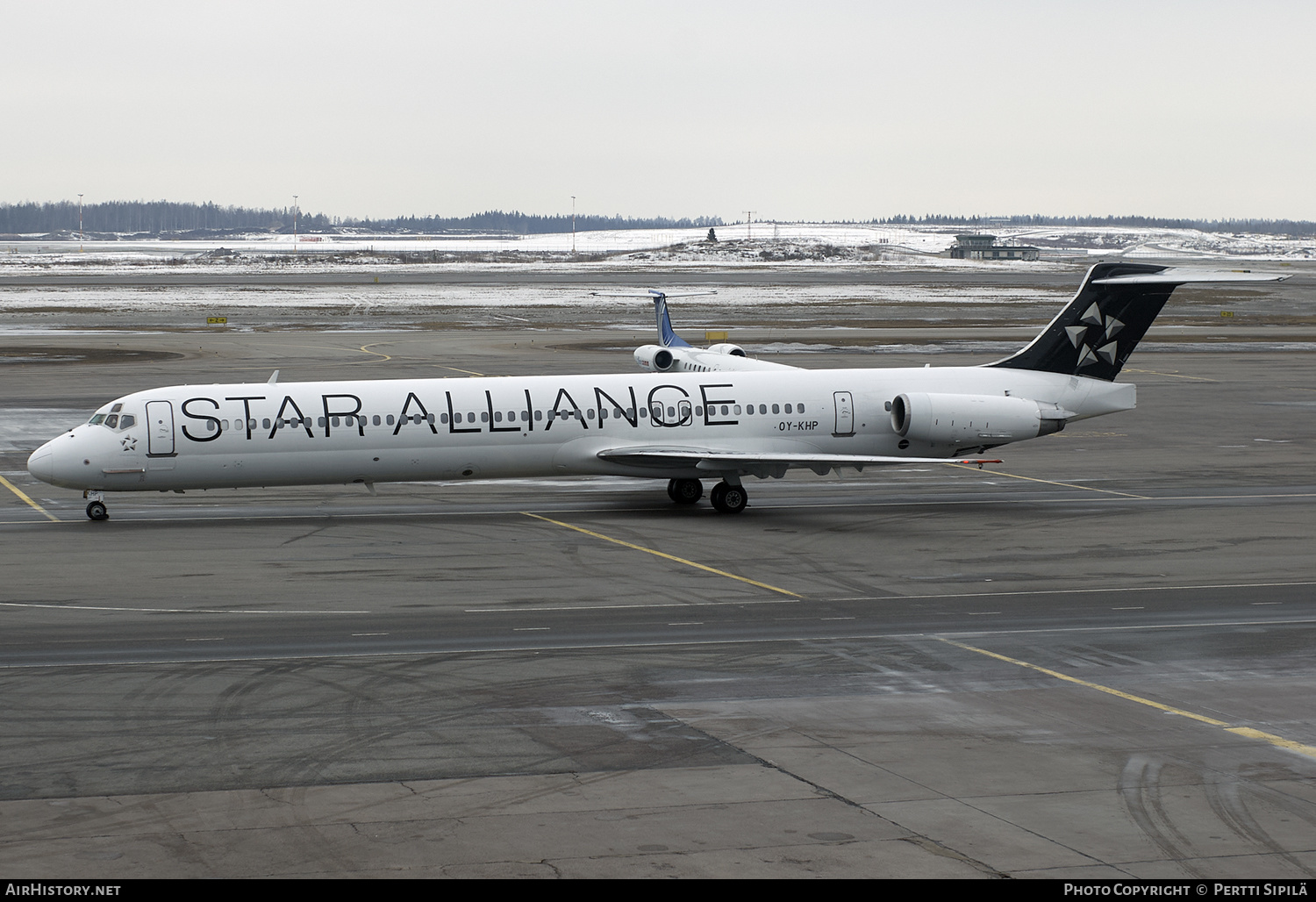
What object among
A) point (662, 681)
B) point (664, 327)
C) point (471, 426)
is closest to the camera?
point (662, 681)

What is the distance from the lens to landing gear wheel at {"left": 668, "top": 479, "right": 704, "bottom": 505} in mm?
36625

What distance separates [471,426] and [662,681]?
15.2 meters

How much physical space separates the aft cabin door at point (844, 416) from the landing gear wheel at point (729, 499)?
10.8 feet

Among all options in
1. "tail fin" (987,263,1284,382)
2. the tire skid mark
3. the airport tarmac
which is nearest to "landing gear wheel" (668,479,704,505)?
the airport tarmac

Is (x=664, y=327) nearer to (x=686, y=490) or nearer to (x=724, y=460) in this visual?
(x=686, y=490)

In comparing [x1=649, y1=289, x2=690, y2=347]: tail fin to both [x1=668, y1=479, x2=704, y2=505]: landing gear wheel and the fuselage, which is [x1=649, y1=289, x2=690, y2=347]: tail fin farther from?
[x1=668, y1=479, x2=704, y2=505]: landing gear wheel

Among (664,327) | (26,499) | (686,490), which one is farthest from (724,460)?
(26,499)

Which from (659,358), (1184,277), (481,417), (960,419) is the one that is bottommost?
(960,419)

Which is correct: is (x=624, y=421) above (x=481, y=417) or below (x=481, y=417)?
below

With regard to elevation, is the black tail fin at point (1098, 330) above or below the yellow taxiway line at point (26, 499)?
above

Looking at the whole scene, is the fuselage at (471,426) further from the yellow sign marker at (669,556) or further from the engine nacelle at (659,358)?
the engine nacelle at (659,358)

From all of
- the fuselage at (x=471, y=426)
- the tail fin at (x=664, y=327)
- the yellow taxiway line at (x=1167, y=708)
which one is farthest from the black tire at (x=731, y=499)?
the tail fin at (x=664, y=327)

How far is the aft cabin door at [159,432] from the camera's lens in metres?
33.3

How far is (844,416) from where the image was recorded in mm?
36906
